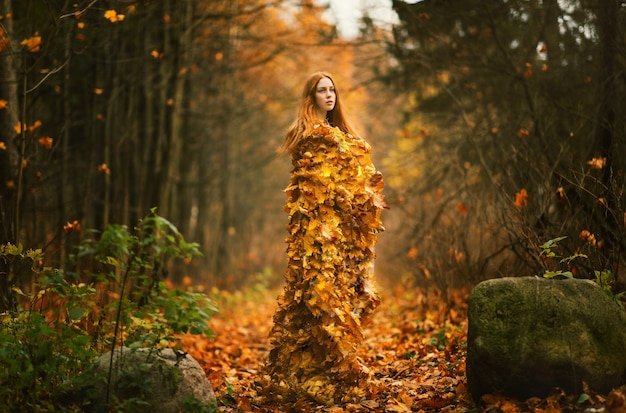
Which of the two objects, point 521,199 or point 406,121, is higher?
point 406,121

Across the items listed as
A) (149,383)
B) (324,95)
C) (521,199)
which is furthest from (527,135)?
(149,383)

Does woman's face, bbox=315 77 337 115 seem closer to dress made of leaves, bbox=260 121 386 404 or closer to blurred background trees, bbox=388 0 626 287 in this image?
dress made of leaves, bbox=260 121 386 404

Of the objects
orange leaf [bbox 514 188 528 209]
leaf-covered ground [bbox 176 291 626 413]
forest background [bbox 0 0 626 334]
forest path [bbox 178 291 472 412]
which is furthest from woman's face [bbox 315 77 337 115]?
forest path [bbox 178 291 472 412]

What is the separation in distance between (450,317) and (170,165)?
455 centimetres

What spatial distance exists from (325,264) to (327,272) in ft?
0.22

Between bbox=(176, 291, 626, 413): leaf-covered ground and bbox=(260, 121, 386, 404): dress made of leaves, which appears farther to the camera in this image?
bbox=(260, 121, 386, 404): dress made of leaves

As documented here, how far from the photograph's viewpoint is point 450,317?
7.64m

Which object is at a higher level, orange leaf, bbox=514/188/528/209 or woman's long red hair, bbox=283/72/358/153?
woman's long red hair, bbox=283/72/358/153

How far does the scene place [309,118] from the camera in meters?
5.58

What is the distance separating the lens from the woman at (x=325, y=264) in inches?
205

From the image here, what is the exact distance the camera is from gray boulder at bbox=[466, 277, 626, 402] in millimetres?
4293

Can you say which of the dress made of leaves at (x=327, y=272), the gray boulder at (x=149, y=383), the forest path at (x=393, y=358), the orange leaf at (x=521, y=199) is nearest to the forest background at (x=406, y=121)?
the orange leaf at (x=521, y=199)

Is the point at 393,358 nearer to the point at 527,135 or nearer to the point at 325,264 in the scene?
the point at 325,264

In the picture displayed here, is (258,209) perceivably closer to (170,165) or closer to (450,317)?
(170,165)
